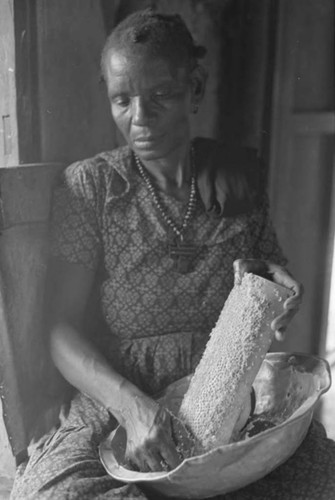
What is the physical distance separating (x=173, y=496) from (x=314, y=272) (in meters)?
0.88

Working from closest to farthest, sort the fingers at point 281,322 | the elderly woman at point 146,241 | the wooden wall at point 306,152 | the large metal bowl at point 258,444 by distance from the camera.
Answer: the large metal bowl at point 258,444, the fingers at point 281,322, the elderly woman at point 146,241, the wooden wall at point 306,152

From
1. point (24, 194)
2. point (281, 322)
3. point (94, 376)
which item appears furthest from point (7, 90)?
point (281, 322)

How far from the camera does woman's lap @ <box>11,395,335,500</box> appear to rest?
89 cm

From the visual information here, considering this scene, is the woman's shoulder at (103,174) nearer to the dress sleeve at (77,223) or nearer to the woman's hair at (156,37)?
the dress sleeve at (77,223)

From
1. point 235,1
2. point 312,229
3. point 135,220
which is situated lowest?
point 312,229

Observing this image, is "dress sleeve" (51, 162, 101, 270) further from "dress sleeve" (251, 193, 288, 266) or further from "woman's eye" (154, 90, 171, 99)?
"dress sleeve" (251, 193, 288, 266)

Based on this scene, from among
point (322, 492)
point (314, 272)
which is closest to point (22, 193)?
point (322, 492)

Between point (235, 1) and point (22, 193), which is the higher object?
point (235, 1)

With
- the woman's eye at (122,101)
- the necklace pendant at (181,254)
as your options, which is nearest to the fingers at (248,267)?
the necklace pendant at (181,254)

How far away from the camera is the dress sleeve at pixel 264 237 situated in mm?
1188

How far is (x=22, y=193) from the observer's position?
42.8 inches

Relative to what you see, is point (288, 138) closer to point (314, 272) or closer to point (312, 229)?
point (312, 229)

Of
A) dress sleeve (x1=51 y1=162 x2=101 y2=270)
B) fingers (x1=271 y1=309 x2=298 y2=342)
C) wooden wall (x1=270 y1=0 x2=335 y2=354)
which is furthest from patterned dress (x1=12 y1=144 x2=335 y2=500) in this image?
wooden wall (x1=270 y1=0 x2=335 y2=354)

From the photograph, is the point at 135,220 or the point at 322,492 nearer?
the point at 322,492
